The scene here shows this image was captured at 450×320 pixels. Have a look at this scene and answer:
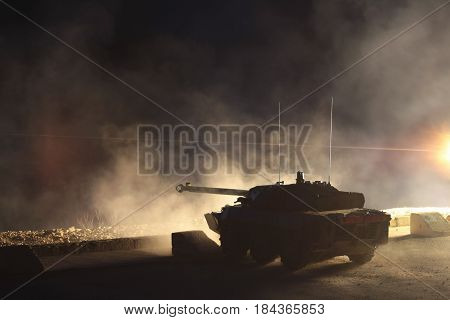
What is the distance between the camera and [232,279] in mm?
9977

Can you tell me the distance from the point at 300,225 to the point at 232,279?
5.27 feet

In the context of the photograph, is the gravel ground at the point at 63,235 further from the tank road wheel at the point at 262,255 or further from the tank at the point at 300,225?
the tank road wheel at the point at 262,255

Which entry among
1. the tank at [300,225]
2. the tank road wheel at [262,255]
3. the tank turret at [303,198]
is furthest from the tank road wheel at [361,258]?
the tank road wheel at [262,255]

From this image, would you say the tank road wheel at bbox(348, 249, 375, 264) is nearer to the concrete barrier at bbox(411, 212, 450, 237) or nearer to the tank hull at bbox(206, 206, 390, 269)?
the tank hull at bbox(206, 206, 390, 269)

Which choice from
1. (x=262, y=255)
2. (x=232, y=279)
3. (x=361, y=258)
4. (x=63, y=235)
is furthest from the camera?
(x=63, y=235)

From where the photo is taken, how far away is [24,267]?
33.9 feet

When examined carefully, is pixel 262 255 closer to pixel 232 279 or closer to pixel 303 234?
pixel 303 234

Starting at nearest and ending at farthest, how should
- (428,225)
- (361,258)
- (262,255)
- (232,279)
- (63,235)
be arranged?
(232,279) < (262,255) < (361,258) < (428,225) < (63,235)

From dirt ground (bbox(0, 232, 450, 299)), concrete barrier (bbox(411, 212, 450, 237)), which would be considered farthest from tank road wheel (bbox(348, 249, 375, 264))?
concrete barrier (bbox(411, 212, 450, 237))

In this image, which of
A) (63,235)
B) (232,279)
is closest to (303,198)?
(232,279)

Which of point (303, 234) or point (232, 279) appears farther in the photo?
point (303, 234)

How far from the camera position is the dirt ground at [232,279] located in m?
8.59
